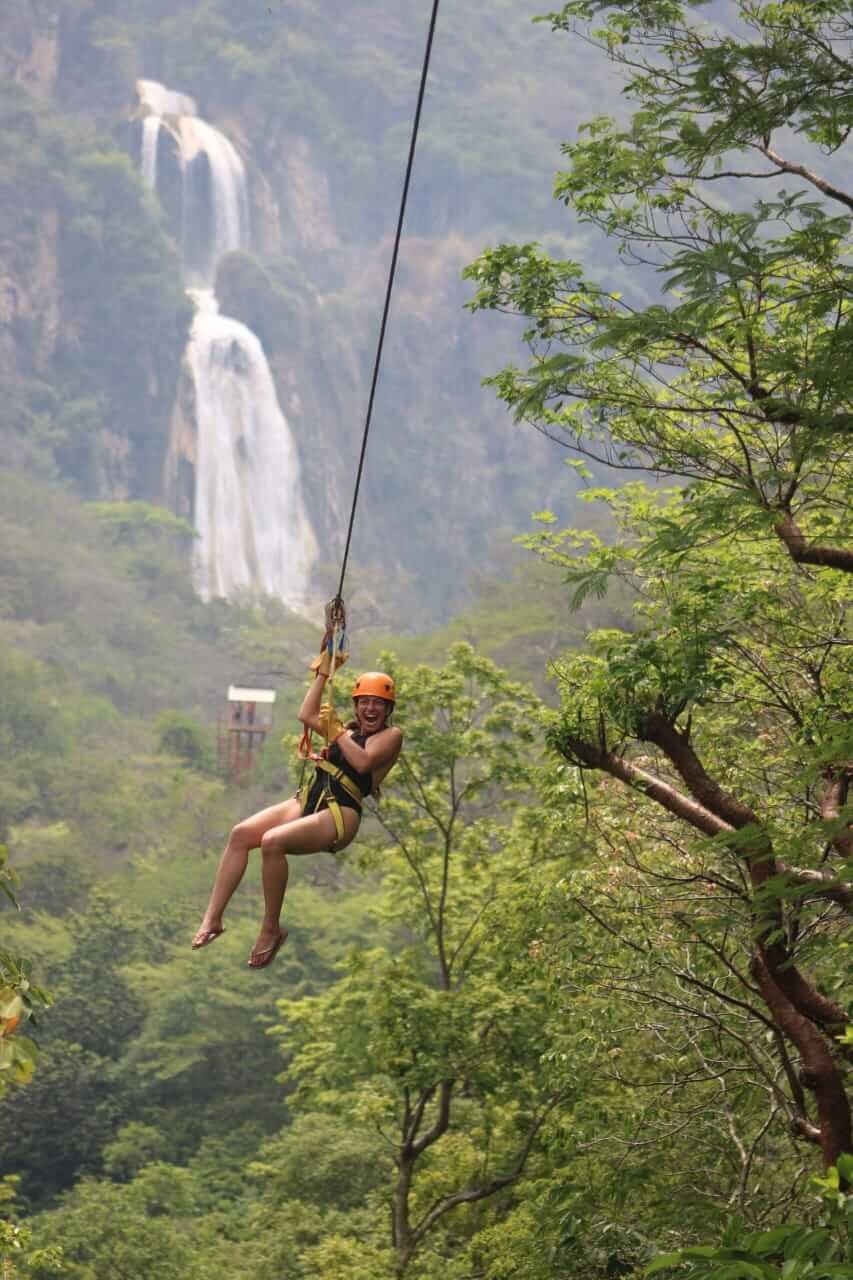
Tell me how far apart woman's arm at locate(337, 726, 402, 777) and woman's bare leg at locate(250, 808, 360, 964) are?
0.17 m

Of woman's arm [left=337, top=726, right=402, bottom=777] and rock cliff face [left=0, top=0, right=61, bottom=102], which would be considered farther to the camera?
rock cliff face [left=0, top=0, right=61, bottom=102]

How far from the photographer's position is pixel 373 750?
5.89 m

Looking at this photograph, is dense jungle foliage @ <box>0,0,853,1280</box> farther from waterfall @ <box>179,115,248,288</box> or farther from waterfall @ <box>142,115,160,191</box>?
waterfall @ <box>179,115,248,288</box>

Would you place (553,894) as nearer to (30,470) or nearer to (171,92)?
(30,470)

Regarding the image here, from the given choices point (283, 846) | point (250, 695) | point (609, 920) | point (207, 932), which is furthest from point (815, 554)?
point (250, 695)

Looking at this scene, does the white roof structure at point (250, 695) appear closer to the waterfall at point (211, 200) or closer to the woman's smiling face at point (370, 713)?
the woman's smiling face at point (370, 713)

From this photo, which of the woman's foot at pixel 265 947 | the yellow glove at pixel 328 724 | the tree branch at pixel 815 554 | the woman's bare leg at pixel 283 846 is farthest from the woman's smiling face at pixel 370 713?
the tree branch at pixel 815 554

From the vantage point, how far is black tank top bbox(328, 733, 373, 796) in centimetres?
588

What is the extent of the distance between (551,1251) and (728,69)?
532 centimetres

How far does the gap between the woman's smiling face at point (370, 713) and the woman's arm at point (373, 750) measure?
1.2 inches

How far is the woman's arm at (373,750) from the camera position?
5879 mm

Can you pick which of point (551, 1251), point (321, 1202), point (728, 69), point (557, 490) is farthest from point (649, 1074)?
point (557, 490)

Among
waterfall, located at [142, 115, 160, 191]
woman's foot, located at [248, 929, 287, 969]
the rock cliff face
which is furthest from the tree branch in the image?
the rock cliff face

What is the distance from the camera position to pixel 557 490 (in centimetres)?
8369
